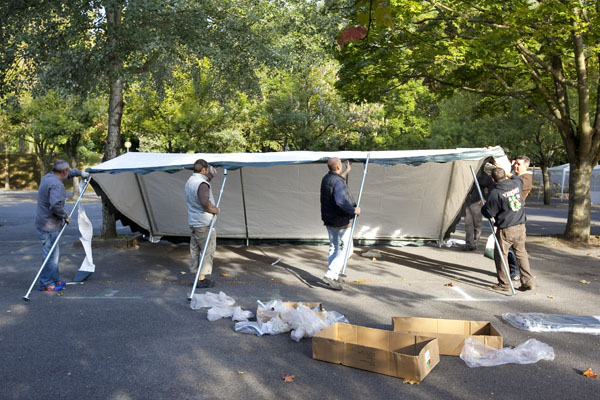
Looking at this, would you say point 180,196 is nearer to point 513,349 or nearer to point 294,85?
point 513,349

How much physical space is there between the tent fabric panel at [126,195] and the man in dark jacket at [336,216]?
4.47m

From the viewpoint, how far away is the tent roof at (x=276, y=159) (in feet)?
26.5

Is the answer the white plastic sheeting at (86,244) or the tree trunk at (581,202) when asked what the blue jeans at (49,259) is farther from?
the tree trunk at (581,202)

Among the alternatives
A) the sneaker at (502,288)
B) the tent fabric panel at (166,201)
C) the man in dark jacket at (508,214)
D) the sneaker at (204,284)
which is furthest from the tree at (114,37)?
the sneaker at (502,288)

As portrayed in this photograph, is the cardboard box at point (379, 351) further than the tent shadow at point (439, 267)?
No

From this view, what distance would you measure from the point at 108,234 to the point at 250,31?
5.55 metres

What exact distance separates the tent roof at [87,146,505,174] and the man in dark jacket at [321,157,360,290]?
0.74 meters

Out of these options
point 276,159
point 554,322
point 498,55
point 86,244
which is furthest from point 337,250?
point 498,55

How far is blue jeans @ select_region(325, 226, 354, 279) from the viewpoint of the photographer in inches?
300

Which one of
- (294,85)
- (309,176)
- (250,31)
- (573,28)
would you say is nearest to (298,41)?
(250,31)

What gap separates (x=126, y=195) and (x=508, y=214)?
7.17 metres

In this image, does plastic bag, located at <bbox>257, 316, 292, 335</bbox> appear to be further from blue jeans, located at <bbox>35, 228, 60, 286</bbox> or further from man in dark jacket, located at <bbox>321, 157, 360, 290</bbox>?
blue jeans, located at <bbox>35, 228, 60, 286</bbox>

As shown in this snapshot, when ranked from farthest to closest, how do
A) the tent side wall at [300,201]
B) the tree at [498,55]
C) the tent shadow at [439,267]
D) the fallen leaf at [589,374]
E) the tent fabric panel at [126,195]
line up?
the tent side wall at [300,201]
the tree at [498,55]
the tent fabric panel at [126,195]
the tent shadow at [439,267]
the fallen leaf at [589,374]

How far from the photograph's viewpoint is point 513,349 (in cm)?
491
